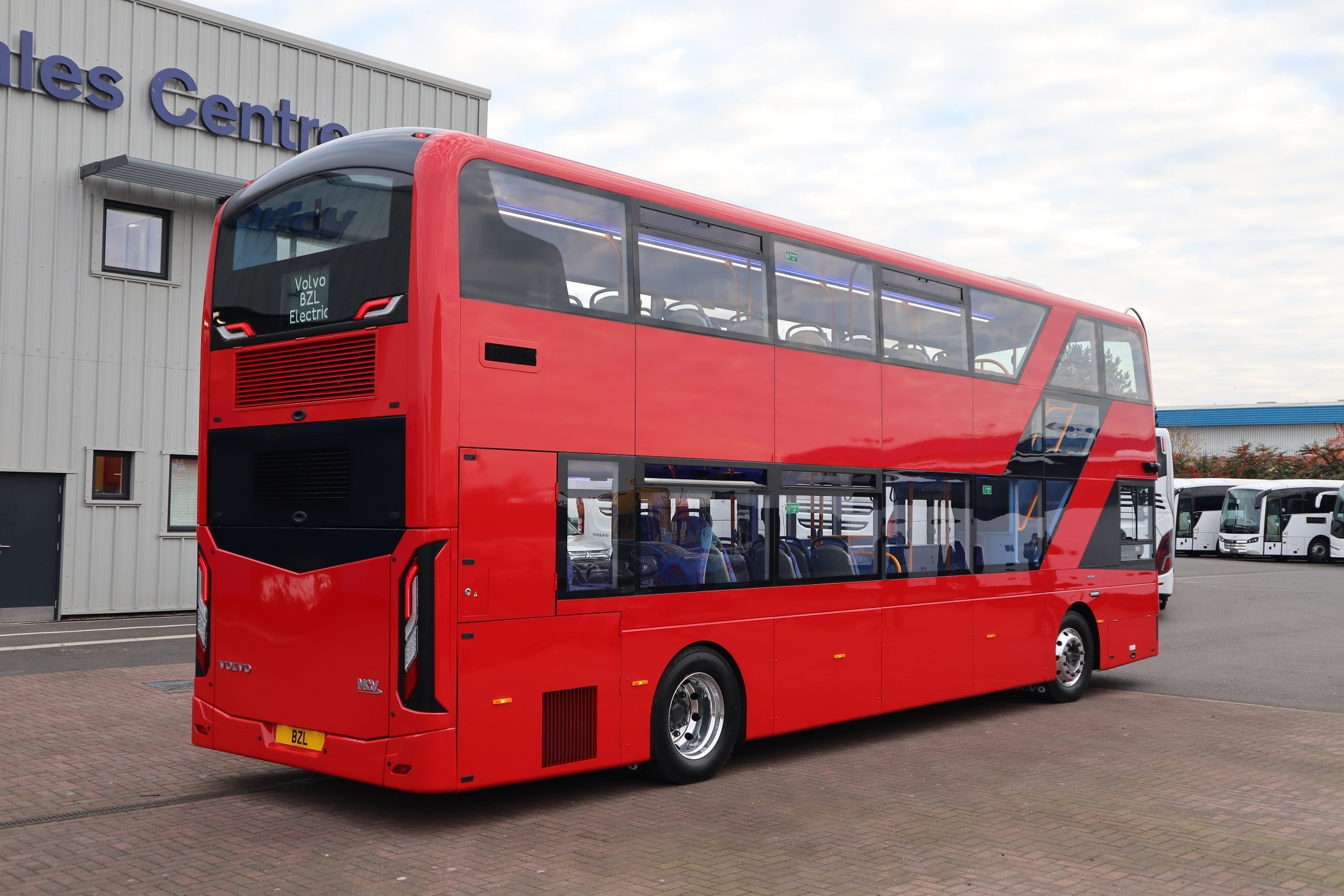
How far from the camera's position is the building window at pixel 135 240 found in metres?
18.6

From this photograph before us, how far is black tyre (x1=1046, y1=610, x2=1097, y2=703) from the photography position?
1245cm

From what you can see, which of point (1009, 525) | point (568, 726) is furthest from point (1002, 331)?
point (568, 726)

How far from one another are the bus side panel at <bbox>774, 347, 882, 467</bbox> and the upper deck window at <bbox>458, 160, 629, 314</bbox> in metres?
1.75

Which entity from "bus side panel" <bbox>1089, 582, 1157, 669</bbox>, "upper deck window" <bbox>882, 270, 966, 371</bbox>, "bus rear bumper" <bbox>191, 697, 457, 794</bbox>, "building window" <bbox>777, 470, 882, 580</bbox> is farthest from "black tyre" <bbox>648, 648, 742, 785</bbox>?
"bus side panel" <bbox>1089, 582, 1157, 669</bbox>

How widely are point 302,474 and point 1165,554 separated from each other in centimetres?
1790

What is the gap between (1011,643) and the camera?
38.4ft

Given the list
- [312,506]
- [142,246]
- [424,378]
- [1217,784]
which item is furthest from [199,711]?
[142,246]

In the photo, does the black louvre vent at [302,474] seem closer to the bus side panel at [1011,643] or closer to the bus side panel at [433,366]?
the bus side panel at [433,366]

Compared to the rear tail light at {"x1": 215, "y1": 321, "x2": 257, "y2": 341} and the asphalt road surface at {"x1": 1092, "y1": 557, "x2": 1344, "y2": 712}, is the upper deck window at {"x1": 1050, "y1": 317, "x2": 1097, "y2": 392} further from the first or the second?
the rear tail light at {"x1": 215, "y1": 321, "x2": 257, "y2": 341}

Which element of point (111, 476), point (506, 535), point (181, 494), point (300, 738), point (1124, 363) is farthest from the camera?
point (181, 494)

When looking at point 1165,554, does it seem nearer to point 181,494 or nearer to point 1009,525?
point 1009,525

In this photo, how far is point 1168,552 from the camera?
22.1 meters

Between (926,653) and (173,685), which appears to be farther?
(173,685)

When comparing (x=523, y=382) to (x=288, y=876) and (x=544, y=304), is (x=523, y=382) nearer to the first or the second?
(x=544, y=304)
